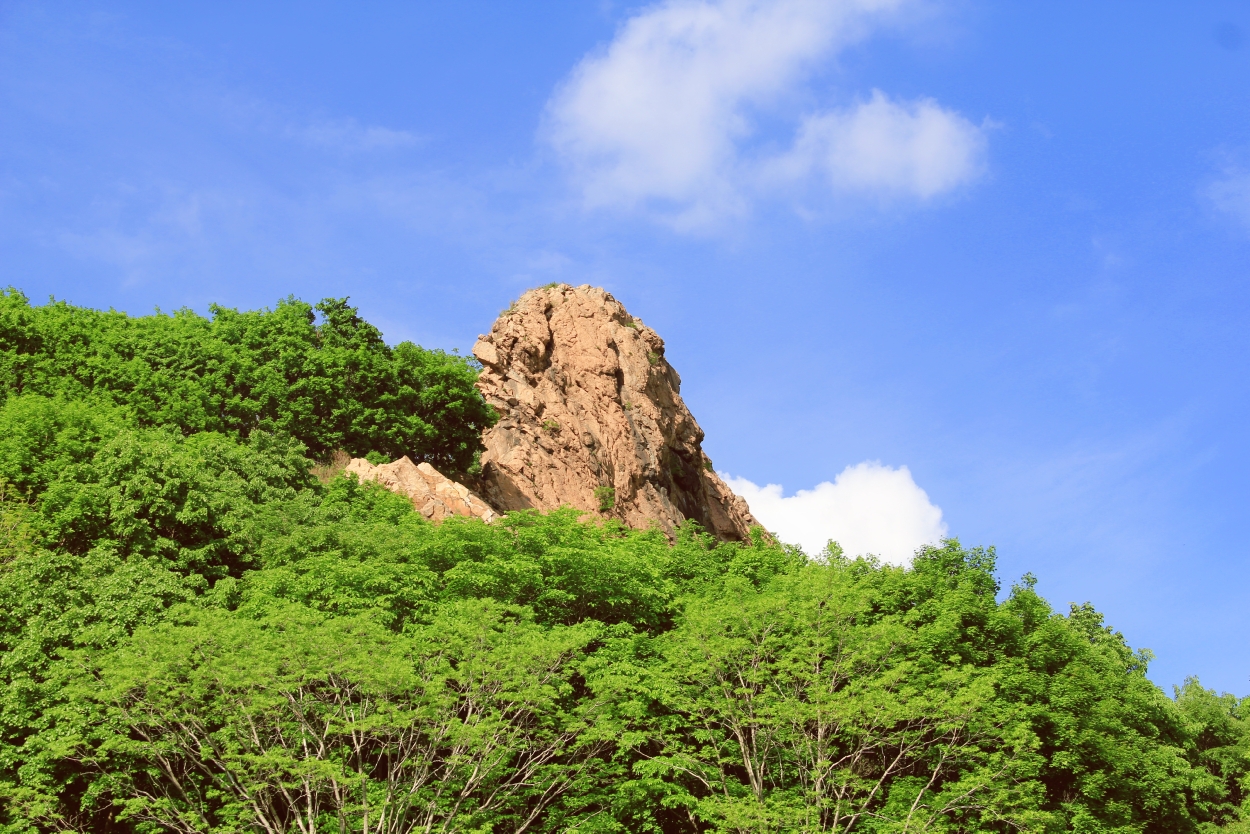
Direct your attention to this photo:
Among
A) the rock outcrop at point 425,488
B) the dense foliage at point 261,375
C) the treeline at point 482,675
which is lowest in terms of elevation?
the treeline at point 482,675

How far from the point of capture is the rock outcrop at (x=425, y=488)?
3656 cm

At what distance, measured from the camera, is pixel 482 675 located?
70.2 ft

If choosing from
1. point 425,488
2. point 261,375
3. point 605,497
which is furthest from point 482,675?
point 605,497

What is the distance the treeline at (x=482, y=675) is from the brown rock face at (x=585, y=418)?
1286 cm

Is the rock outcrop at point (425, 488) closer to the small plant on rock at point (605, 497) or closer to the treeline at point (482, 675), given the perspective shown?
the treeline at point (482, 675)

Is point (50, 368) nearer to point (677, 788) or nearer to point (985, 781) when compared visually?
point (677, 788)

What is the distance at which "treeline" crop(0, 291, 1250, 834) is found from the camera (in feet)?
67.5

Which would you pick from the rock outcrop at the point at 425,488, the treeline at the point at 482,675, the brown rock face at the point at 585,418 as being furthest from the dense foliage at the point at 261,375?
the treeline at the point at 482,675

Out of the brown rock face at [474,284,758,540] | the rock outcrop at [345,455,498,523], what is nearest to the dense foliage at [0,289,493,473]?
the brown rock face at [474,284,758,540]

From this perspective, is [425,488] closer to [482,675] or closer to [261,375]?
[261,375]

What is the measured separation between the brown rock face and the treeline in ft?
42.2

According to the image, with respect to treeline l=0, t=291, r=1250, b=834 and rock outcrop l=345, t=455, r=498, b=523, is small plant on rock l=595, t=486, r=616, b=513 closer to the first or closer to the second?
rock outcrop l=345, t=455, r=498, b=523

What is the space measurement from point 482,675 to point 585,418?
94.4ft

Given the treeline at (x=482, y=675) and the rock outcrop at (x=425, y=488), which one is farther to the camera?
the rock outcrop at (x=425, y=488)
